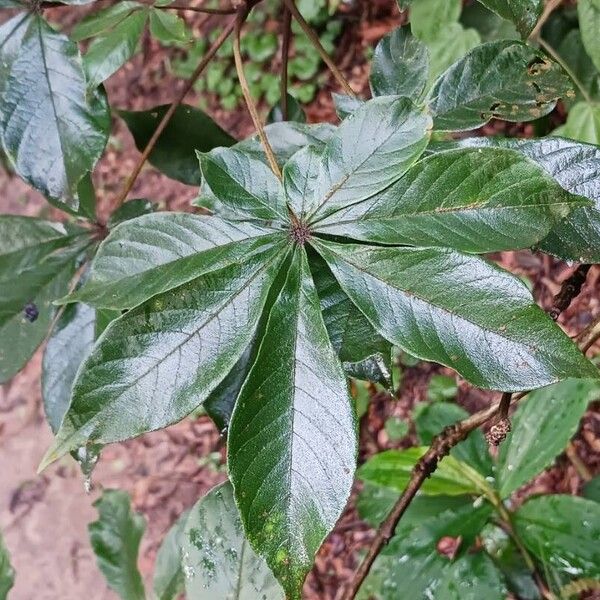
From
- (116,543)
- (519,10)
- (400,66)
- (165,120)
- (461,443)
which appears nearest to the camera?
(519,10)

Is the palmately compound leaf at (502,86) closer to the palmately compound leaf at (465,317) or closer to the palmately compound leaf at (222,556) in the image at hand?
the palmately compound leaf at (465,317)

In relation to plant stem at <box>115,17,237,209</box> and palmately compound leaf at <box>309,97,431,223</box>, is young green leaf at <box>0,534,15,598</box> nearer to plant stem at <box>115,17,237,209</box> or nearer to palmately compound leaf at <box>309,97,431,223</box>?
plant stem at <box>115,17,237,209</box>

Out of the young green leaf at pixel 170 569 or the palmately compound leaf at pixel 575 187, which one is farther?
the young green leaf at pixel 170 569

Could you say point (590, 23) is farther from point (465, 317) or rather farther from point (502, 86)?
point (465, 317)

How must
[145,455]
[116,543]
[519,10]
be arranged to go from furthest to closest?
[145,455] < [116,543] < [519,10]

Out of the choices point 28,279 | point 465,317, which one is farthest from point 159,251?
point 28,279

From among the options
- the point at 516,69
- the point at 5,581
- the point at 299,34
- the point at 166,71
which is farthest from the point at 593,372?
the point at 166,71

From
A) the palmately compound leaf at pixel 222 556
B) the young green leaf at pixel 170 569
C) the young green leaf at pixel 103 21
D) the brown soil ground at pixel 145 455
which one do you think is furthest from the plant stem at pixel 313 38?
the brown soil ground at pixel 145 455
